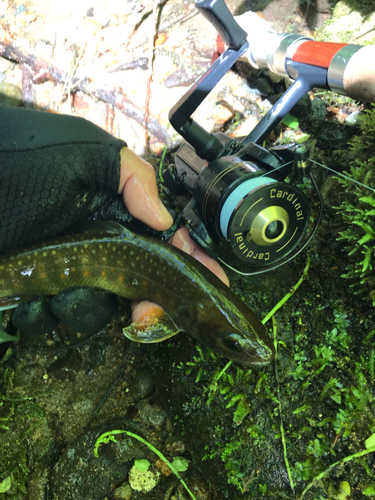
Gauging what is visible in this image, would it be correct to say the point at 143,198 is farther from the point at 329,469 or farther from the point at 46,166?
the point at 329,469

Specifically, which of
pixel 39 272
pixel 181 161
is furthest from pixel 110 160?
pixel 39 272

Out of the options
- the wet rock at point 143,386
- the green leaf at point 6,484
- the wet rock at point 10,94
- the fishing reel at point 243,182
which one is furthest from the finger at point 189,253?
the wet rock at point 10,94

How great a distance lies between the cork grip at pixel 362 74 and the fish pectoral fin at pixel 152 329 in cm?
202

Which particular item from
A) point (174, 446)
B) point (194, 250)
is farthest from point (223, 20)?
point (174, 446)

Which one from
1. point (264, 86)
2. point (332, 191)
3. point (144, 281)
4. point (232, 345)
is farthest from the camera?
point (264, 86)

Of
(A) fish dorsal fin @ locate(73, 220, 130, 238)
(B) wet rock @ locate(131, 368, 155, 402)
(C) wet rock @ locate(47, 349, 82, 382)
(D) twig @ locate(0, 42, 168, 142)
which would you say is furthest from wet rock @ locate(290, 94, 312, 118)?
(C) wet rock @ locate(47, 349, 82, 382)

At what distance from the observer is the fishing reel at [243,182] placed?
1.92 meters

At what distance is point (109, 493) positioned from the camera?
265 cm

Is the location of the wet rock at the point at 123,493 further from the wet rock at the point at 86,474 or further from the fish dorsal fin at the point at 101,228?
the fish dorsal fin at the point at 101,228

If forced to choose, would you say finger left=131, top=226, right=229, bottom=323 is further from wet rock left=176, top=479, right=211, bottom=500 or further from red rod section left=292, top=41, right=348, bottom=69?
red rod section left=292, top=41, right=348, bottom=69

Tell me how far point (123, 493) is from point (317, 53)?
3.63 metres

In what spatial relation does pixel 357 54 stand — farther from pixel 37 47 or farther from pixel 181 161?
pixel 37 47

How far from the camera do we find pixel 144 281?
257cm

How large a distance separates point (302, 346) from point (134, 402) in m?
1.53
